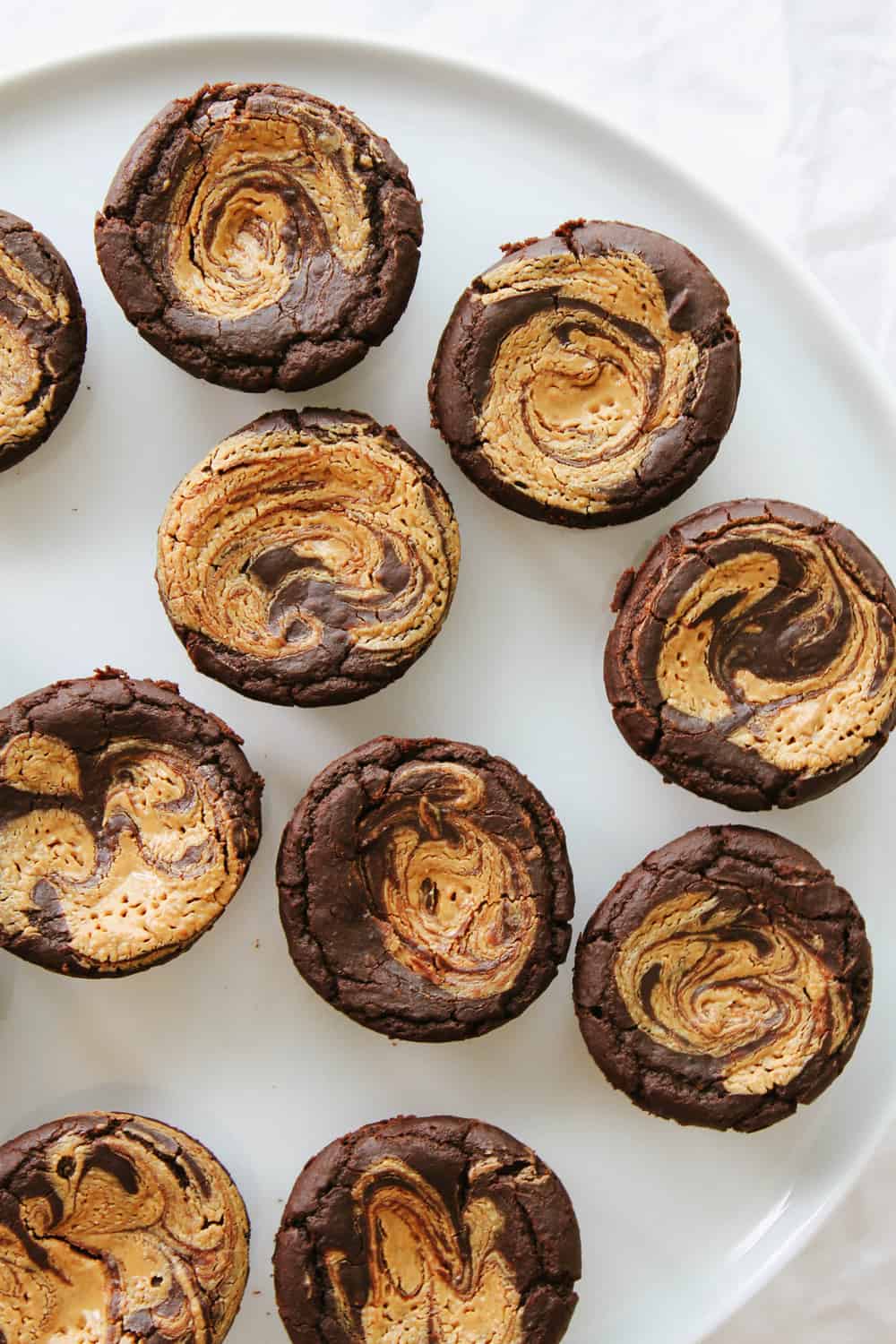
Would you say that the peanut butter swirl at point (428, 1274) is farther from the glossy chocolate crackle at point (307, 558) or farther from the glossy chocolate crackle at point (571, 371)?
the glossy chocolate crackle at point (571, 371)

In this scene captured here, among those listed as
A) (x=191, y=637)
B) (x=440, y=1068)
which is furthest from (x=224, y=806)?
(x=440, y=1068)

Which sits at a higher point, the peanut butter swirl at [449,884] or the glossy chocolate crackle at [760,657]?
the glossy chocolate crackle at [760,657]

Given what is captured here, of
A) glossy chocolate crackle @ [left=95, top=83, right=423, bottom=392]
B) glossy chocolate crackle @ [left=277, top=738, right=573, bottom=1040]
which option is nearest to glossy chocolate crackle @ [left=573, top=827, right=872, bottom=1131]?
glossy chocolate crackle @ [left=277, top=738, right=573, bottom=1040]

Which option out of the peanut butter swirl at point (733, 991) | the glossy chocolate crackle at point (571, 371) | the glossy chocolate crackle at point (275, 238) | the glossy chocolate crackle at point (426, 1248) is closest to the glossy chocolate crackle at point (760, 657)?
the glossy chocolate crackle at point (571, 371)

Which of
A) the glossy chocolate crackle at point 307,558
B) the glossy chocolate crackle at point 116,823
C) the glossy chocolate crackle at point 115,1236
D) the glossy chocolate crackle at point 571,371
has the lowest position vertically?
the glossy chocolate crackle at point 115,1236

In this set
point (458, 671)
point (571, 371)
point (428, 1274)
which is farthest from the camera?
point (458, 671)

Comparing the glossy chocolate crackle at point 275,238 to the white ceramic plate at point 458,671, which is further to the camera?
the white ceramic plate at point 458,671

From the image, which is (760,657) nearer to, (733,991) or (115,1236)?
(733,991)

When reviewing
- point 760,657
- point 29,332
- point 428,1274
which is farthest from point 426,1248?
point 29,332
